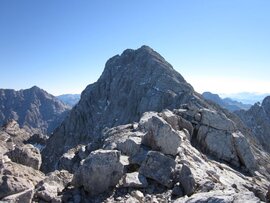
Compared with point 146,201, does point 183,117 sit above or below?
above

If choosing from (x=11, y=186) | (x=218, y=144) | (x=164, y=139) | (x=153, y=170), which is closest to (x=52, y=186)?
(x=11, y=186)

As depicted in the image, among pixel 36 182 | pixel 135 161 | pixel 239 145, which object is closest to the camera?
pixel 36 182

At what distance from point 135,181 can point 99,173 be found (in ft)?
7.17

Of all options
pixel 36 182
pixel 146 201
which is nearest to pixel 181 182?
pixel 146 201

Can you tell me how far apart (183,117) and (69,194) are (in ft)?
78.9

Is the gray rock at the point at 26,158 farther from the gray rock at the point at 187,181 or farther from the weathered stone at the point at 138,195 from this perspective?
the gray rock at the point at 187,181

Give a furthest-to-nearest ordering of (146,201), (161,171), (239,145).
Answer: (239,145) → (161,171) → (146,201)

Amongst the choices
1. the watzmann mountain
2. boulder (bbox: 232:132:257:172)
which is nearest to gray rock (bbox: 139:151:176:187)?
the watzmann mountain

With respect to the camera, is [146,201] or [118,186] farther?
[118,186]

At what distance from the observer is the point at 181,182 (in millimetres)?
19984

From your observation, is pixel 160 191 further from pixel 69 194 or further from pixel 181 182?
pixel 69 194

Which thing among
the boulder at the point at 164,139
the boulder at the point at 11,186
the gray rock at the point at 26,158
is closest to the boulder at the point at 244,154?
the boulder at the point at 164,139

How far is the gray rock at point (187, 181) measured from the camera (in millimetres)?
19141

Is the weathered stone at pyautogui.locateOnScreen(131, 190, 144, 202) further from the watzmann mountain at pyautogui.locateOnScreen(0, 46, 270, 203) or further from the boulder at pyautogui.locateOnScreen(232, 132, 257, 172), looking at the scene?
the boulder at pyautogui.locateOnScreen(232, 132, 257, 172)
